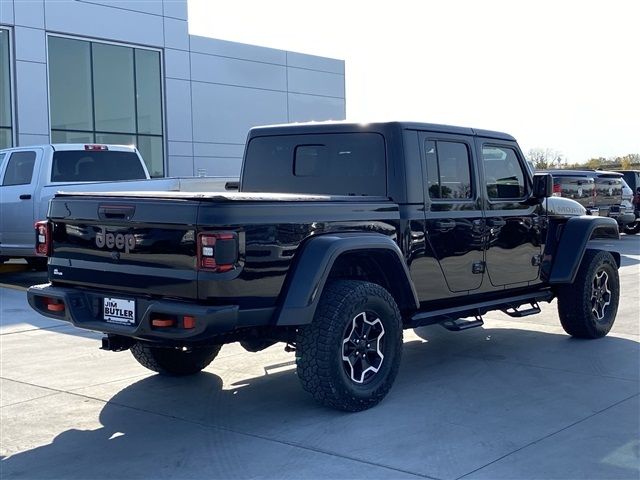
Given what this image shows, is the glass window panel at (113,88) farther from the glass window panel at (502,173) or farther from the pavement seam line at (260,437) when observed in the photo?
the pavement seam line at (260,437)

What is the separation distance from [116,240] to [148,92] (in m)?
18.7

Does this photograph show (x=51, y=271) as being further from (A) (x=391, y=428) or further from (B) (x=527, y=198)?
(B) (x=527, y=198)

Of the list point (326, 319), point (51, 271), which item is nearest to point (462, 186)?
point (326, 319)

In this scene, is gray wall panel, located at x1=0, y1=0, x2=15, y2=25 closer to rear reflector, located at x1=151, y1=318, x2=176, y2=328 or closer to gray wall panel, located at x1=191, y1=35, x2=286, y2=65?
gray wall panel, located at x1=191, y1=35, x2=286, y2=65

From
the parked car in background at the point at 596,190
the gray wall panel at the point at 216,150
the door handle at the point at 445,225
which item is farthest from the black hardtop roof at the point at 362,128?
the gray wall panel at the point at 216,150

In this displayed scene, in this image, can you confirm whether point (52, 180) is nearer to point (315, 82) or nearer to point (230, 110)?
point (230, 110)

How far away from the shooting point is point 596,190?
20031mm

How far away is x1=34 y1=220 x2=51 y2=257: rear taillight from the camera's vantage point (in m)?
5.80

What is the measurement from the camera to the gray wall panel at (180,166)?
76.7 feet

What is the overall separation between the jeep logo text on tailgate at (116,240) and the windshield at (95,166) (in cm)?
679

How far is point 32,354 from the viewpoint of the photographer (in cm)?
751

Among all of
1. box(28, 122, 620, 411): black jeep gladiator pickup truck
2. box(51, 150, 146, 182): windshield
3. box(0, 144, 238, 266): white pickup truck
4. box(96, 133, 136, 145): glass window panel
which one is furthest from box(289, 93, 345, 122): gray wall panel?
box(28, 122, 620, 411): black jeep gladiator pickup truck

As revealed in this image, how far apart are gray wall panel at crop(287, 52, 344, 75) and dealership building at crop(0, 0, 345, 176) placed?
0.16 ft

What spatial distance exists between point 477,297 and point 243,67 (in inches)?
809
